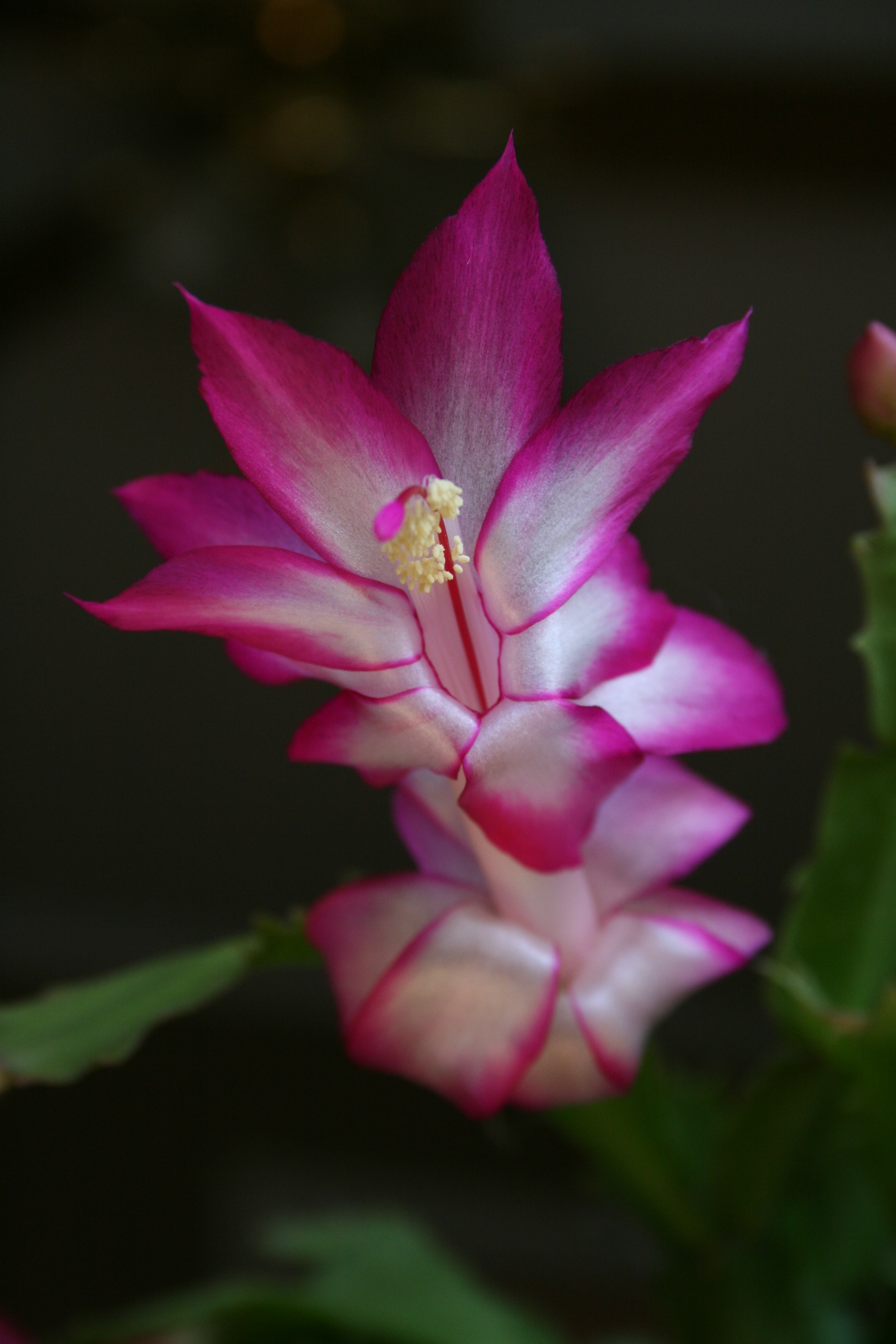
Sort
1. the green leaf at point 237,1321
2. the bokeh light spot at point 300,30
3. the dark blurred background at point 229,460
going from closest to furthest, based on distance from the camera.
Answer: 1. the green leaf at point 237,1321
2. the dark blurred background at point 229,460
3. the bokeh light spot at point 300,30

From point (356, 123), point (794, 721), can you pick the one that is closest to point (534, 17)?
point (356, 123)

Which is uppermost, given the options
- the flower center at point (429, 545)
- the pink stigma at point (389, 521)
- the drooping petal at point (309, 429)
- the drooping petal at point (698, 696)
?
the drooping petal at point (309, 429)

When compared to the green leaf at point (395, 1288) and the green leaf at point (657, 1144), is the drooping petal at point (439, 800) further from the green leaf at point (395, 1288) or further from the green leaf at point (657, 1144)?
the green leaf at point (395, 1288)

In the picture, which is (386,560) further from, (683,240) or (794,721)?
(683,240)

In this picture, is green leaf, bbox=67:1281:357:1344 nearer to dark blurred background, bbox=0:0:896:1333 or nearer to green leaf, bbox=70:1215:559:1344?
green leaf, bbox=70:1215:559:1344

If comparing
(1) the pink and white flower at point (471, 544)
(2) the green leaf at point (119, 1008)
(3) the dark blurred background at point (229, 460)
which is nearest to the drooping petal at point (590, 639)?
(1) the pink and white flower at point (471, 544)

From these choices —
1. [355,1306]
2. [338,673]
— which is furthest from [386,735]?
[355,1306]

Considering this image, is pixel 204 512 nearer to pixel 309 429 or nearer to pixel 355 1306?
pixel 309 429
